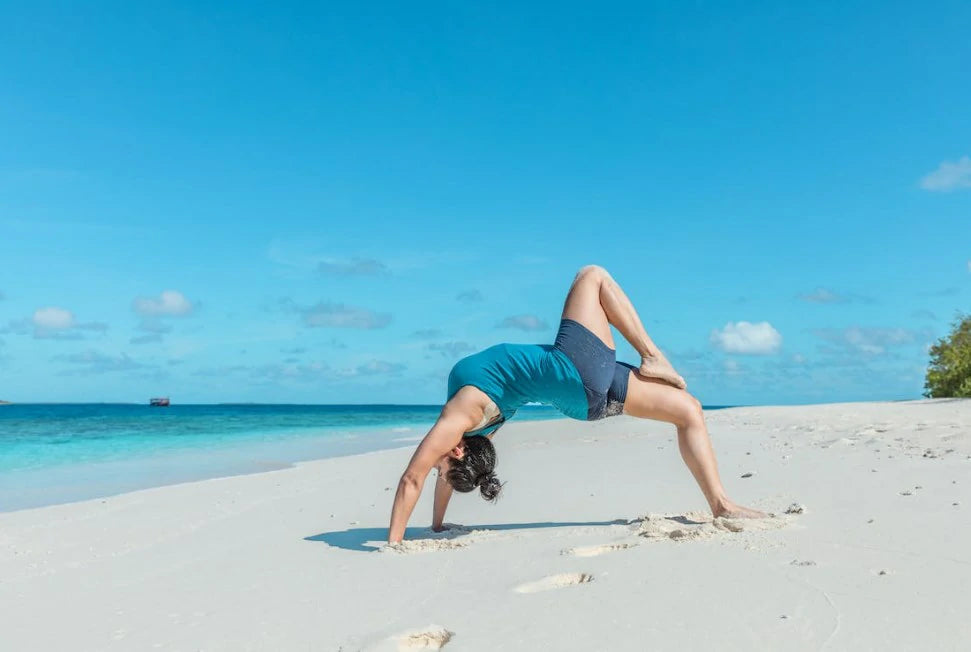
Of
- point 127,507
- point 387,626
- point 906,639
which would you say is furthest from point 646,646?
point 127,507

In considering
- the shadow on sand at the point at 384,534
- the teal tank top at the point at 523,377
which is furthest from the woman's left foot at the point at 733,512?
the teal tank top at the point at 523,377

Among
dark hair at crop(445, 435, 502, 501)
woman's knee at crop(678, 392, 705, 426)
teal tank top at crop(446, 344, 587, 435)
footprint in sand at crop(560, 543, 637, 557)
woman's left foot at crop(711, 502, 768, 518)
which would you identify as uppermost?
teal tank top at crop(446, 344, 587, 435)

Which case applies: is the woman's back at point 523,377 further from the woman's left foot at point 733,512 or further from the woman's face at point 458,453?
the woman's left foot at point 733,512

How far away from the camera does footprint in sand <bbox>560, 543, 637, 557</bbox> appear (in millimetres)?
3693

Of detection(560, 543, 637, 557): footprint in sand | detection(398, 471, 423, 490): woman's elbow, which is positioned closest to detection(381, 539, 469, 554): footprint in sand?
detection(398, 471, 423, 490): woman's elbow

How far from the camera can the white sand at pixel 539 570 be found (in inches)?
102

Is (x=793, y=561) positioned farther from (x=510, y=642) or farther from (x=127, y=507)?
(x=127, y=507)

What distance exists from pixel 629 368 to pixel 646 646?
7.24ft

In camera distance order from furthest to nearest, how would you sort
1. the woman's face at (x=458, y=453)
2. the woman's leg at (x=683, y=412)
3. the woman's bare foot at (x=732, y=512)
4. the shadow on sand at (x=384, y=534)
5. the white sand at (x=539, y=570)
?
the shadow on sand at (x=384, y=534) → the woman's face at (x=458, y=453) → the woman's leg at (x=683, y=412) → the woman's bare foot at (x=732, y=512) → the white sand at (x=539, y=570)

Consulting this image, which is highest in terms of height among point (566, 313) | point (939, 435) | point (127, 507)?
point (566, 313)

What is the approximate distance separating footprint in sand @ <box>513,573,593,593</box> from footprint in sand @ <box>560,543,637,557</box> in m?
0.41

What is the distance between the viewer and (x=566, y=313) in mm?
4457

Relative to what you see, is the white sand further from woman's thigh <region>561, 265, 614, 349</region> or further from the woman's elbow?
woman's thigh <region>561, 265, 614, 349</region>

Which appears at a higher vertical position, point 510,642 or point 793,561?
point 793,561
